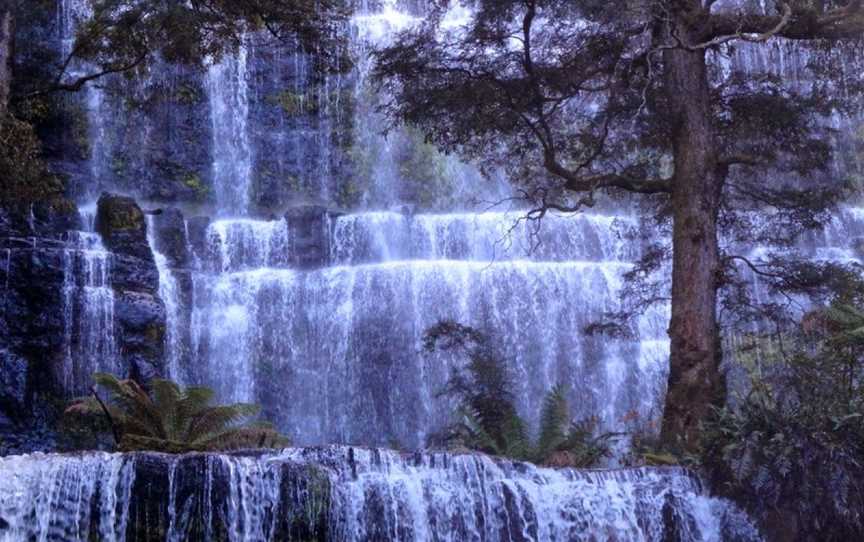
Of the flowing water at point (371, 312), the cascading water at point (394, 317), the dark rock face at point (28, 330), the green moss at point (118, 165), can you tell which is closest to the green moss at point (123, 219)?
the flowing water at point (371, 312)

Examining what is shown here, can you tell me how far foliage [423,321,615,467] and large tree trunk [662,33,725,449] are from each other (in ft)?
3.45

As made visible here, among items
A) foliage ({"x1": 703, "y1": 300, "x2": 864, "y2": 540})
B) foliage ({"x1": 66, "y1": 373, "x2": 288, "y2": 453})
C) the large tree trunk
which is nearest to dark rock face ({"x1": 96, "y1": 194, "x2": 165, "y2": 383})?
foliage ({"x1": 66, "y1": 373, "x2": 288, "y2": 453})

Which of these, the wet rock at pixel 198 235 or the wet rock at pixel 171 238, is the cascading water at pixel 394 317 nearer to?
the wet rock at pixel 198 235

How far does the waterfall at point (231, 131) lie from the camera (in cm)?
2411

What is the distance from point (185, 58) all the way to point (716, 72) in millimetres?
6714

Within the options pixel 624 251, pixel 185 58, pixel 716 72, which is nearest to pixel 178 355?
pixel 185 58

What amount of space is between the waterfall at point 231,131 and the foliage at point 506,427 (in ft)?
33.4

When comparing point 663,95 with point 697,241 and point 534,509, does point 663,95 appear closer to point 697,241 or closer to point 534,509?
point 697,241

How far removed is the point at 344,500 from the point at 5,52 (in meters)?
6.75

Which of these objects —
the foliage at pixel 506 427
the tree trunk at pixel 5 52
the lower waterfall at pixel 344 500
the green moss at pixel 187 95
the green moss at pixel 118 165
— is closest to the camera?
the lower waterfall at pixel 344 500

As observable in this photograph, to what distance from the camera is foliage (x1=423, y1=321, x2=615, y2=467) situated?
11992mm

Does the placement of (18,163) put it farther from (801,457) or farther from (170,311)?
(801,457)

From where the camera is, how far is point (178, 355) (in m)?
19.4

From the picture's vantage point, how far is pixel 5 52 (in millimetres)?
12641
